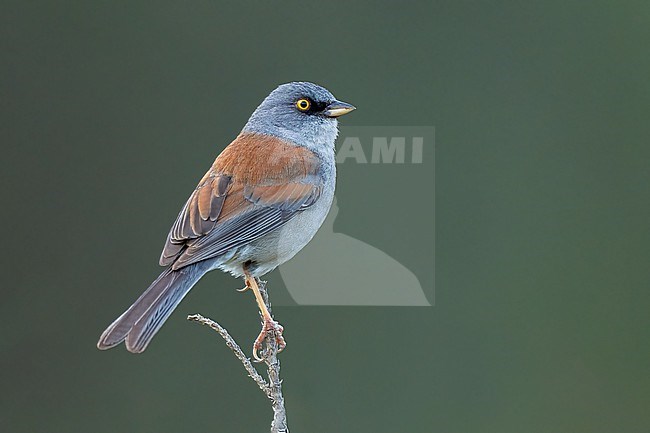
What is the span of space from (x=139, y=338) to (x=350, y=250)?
1.96 meters

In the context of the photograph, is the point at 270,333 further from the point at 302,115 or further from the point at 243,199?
the point at 302,115

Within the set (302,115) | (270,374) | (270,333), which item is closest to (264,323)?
(270,333)

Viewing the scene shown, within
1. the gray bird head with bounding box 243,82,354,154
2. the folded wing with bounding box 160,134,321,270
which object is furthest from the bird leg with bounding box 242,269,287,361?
the gray bird head with bounding box 243,82,354,154

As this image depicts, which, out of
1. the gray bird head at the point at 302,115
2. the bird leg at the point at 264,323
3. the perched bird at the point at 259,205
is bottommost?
the bird leg at the point at 264,323

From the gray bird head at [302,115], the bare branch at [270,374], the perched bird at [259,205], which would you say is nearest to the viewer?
the bare branch at [270,374]

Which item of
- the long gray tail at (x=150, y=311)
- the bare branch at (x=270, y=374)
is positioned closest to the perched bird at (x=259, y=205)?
the long gray tail at (x=150, y=311)

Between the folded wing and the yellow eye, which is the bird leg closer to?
the folded wing

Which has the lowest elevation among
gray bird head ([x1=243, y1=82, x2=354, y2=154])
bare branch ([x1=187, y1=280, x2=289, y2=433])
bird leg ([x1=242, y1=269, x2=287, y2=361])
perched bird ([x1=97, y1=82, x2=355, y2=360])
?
bare branch ([x1=187, y1=280, x2=289, y2=433])

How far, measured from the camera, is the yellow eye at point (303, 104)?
380 cm

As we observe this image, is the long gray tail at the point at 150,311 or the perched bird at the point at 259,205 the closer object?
the long gray tail at the point at 150,311

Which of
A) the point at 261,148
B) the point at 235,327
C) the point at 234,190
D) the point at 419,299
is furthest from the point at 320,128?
the point at 235,327

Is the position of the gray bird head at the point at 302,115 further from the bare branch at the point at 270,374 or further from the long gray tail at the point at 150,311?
the bare branch at the point at 270,374

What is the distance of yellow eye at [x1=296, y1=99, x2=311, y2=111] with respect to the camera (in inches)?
150

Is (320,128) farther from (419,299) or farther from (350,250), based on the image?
(419,299)
